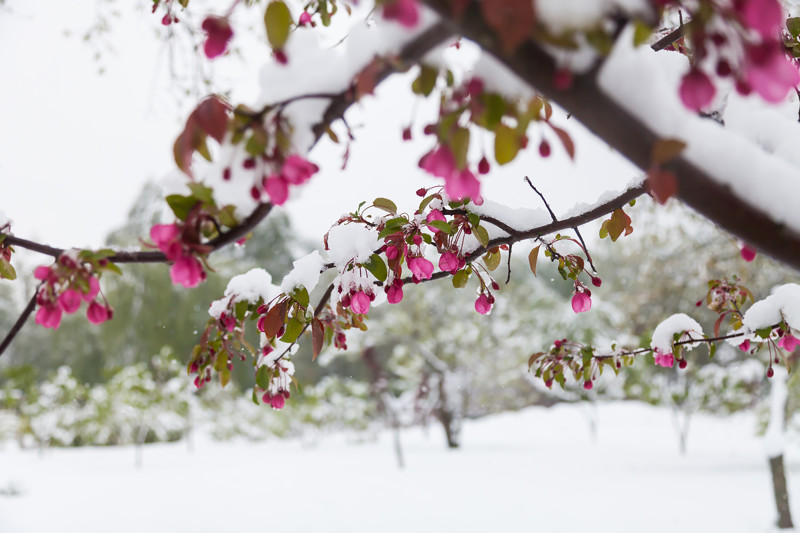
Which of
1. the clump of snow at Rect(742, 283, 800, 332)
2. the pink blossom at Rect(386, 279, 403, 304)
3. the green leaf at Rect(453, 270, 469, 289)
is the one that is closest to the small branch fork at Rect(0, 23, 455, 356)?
the pink blossom at Rect(386, 279, 403, 304)

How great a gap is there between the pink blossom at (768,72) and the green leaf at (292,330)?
2.95 feet

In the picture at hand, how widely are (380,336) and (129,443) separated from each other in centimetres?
394

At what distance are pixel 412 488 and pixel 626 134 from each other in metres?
4.22

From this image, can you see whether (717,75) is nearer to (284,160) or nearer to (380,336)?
(284,160)

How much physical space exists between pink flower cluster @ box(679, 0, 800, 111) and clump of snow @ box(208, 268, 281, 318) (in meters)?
0.92

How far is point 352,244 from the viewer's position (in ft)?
3.73

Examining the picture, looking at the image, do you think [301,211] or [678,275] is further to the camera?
[301,211]

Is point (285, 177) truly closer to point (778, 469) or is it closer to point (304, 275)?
point (304, 275)

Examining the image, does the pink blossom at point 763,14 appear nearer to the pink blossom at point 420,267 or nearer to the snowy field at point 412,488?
the pink blossom at point 420,267

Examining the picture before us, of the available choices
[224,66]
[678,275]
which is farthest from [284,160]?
[678,275]

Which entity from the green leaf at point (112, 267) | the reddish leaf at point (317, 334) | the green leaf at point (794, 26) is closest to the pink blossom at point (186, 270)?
the green leaf at point (112, 267)

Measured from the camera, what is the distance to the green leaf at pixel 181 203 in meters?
0.59

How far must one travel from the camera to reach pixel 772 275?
15.6ft

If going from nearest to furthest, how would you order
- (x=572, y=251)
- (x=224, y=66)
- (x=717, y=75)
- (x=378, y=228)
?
1. (x=717, y=75)
2. (x=378, y=228)
3. (x=572, y=251)
4. (x=224, y=66)
